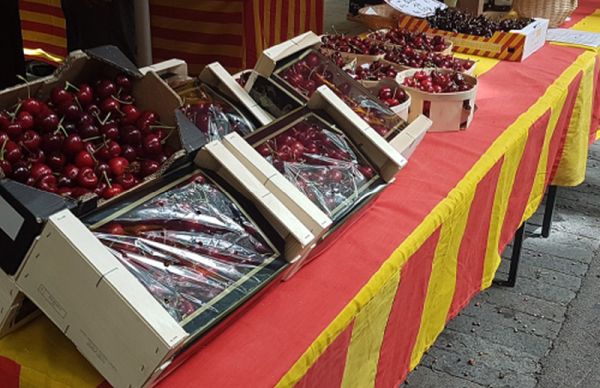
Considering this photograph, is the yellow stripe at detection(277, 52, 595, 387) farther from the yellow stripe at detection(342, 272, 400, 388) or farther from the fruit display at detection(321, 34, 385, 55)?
the fruit display at detection(321, 34, 385, 55)

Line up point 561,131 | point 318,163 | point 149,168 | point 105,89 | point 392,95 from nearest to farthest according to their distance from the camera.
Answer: point 149,168 < point 105,89 < point 318,163 < point 392,95 < point 561,131

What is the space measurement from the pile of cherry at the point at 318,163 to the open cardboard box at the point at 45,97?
0.20 metres

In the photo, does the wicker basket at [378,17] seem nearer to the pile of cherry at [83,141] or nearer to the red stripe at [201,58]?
the red stripe at [201,58]

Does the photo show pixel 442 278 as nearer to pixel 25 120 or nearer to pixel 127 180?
pixel 127 180

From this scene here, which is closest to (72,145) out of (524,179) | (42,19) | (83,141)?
(83,141)

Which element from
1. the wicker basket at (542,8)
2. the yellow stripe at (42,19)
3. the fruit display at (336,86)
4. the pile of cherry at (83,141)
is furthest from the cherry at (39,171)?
the yellow stripe at (42,19)

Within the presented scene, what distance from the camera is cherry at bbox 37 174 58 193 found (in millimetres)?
998

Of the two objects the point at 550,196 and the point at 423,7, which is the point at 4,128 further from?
the point at 550,196

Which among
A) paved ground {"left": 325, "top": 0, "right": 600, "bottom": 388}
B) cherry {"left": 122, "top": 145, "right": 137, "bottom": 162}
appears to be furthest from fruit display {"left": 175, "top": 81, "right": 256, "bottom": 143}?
paved ground {"left": 325, "top": 0, "right": 600, "bottom": 388}

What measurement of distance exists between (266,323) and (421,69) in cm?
115

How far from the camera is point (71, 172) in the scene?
104cm

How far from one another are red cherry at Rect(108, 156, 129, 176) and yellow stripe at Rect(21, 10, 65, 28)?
2.76 m

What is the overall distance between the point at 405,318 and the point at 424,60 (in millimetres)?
978

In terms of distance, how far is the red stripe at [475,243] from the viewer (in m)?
1.68
